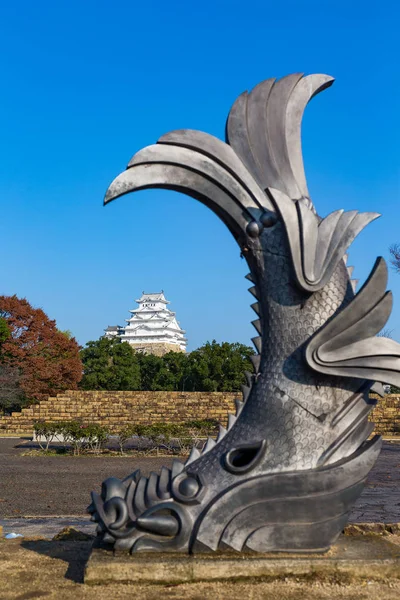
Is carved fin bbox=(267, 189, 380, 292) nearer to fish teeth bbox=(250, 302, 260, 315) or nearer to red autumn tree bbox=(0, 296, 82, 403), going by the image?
fish teeth bbox=(250, 302, 260, 315)

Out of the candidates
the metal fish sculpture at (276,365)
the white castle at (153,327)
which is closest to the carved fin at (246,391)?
the metal fish sculpture at (276,365)

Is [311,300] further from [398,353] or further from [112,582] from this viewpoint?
[112,582]

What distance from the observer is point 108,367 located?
105 feet

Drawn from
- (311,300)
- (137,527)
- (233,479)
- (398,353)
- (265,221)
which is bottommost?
(137,527)

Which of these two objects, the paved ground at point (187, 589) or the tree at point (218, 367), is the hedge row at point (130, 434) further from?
the tree at point (218, 367)

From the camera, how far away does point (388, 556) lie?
3.87 meters

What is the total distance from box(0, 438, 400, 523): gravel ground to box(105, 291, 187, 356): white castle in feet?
141

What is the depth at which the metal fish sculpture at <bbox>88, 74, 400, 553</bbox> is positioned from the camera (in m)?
3.90

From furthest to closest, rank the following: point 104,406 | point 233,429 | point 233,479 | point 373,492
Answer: point 104,406, point 373,492, point 233,429, point 233,479

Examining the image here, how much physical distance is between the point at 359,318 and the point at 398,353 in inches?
13.7

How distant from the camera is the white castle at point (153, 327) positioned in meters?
58.7

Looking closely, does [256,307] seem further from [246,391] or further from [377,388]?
[377,388]

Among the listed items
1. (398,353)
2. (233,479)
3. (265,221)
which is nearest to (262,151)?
(265,221)

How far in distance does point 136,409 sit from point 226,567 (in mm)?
20426
